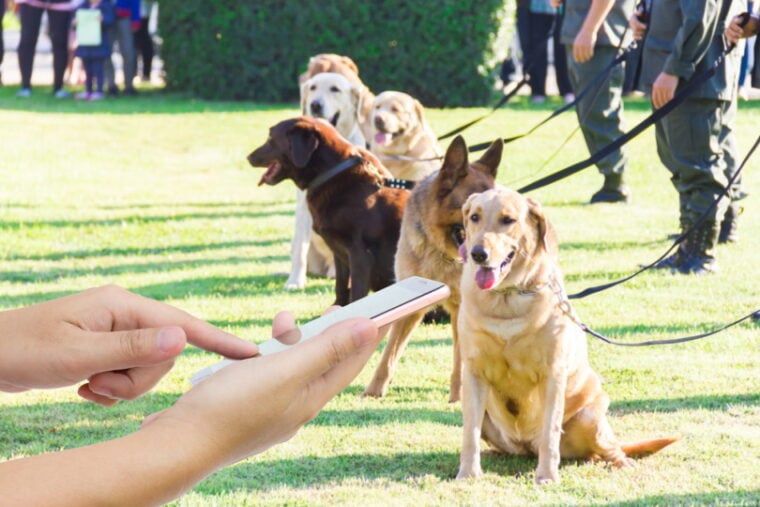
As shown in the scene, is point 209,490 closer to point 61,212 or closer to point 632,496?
point 632,496

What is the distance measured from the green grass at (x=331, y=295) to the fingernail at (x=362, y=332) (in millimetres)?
2637

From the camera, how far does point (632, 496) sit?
13.5 ft

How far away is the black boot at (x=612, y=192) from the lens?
37.2 feet

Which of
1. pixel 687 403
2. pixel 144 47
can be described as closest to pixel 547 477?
pixel 687 403

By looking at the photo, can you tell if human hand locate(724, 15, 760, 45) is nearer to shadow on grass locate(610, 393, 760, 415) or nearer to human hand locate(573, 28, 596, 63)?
human hand locate(573, 28, 596, 63)

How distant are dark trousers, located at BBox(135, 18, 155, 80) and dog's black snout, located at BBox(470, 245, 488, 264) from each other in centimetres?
1778

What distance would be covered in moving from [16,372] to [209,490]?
2.57 m

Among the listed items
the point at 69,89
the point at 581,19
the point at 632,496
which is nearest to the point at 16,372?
the point at 632,496

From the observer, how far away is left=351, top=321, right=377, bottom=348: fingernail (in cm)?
157

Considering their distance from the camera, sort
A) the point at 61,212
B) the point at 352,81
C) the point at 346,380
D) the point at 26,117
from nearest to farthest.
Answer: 1. the point at 346,380
2. the point at 352,81
3. the point at 61,212
4. the point at 26,117

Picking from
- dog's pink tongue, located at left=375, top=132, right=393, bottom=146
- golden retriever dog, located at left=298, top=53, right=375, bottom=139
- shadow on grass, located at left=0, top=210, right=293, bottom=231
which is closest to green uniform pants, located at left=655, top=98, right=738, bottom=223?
dog's pink tongue, located at left=375, top=132, right=393, bottom=146

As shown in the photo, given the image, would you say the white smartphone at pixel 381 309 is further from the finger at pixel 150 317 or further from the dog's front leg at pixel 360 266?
the dog's front leg at pixel 360 266

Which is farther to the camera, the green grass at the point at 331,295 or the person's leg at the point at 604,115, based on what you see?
the person's leg at the point at 604,115

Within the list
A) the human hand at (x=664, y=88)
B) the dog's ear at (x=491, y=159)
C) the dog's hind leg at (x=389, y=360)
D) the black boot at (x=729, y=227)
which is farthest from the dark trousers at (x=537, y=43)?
the dog's hind leg at (x=389, y=360)
